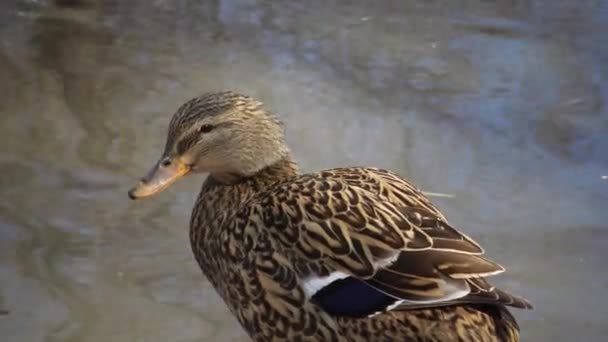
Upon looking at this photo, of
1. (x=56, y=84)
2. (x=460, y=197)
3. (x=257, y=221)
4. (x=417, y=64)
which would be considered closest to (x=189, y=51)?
(x=56, y=84)

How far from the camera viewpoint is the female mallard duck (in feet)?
10.6

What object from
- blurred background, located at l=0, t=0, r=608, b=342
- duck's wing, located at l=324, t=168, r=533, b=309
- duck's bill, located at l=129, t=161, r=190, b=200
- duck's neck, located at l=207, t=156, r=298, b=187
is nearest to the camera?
duck's wing, located at l=324, t=168, r=533, b=309

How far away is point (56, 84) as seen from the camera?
5871 mm

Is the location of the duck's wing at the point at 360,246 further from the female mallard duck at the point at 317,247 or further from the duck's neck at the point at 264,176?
the duck's neck at the point at 264,176

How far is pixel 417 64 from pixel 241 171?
2489 mm

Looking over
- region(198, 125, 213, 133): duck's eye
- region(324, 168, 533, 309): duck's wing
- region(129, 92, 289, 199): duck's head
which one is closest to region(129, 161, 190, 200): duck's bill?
region(129, 92, 289, 199): duck's head

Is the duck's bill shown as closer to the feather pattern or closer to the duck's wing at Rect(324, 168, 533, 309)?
the feather pattern

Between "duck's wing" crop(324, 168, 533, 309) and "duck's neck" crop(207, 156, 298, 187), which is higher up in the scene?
"duck's wing" crop(324, 168, 533, 309)

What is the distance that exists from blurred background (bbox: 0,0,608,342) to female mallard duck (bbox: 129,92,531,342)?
0.54 meters

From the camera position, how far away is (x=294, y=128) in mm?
5613

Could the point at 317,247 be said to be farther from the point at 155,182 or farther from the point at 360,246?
the point at 155,182

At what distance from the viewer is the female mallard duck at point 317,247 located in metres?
3.24

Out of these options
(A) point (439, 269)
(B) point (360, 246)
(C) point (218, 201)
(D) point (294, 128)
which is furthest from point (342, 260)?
(D) point (294, 128)

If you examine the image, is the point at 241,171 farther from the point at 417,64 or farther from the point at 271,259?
the point at 417,64
